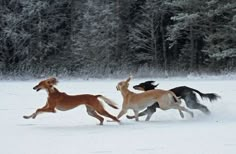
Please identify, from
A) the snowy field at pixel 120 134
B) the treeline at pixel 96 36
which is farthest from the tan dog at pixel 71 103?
the treeline at pixel 96 36

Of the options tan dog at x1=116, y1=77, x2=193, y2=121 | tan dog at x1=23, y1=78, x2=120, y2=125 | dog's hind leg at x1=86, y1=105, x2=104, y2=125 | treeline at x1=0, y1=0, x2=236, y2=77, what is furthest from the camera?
treeline at x1=0, y1=0, x2=236, y2=77

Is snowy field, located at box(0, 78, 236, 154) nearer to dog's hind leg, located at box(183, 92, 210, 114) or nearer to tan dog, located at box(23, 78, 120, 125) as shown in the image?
dog's hind leg, located at box(183, 92, 210, 114)

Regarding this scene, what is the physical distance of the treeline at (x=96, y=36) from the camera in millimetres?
31750

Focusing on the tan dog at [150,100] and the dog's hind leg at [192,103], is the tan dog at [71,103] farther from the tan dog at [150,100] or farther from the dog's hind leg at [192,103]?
the dog's hind leg at [192,103]

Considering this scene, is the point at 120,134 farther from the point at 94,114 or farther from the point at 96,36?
the point at 96,36

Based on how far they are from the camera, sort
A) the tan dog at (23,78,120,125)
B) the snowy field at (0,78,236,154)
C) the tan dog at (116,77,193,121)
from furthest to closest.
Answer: the tan dog at (116,77,193,121) < the tan dog at (23,78,120,125) < the snowy field at (0,78,236,154)

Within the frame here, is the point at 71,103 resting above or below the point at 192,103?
above

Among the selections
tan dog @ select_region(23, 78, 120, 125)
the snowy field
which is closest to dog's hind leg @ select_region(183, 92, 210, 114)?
the snowy field

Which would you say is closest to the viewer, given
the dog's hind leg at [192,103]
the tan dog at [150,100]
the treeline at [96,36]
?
the tan dog at [150,100]

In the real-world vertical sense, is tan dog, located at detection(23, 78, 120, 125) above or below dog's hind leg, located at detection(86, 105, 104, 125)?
above

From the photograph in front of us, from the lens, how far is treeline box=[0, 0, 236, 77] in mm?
31750

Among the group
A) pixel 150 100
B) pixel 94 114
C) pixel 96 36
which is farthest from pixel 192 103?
pixel 96 36

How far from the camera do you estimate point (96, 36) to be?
105 feet

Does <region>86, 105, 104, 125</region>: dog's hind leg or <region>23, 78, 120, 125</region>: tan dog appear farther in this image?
<region>86, 105, 104, 125</region>: dog's hind leg
